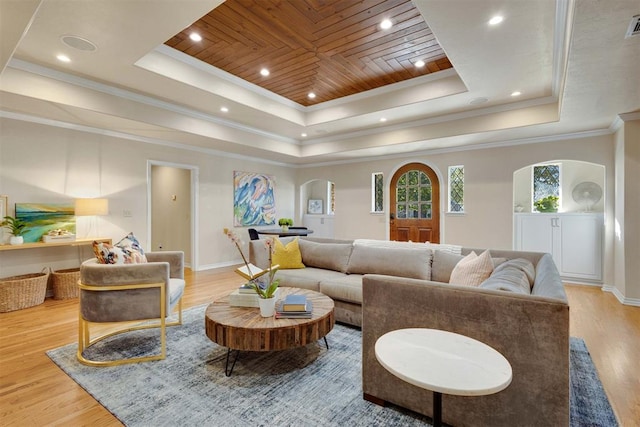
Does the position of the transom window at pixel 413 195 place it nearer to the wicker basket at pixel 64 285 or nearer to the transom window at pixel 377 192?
the transom window at pixel 377 192

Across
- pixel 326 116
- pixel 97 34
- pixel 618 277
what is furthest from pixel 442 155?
pixel 97 34

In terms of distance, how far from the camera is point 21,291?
11.9 feet

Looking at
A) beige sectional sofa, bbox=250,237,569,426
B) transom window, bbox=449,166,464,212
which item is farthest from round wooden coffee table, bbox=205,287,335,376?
transom window, bbox=449,166,464,212

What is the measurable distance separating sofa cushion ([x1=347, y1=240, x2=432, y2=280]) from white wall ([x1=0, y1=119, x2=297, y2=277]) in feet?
11.9

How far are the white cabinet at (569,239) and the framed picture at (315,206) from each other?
15.7 ft

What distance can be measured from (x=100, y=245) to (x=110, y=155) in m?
2.82

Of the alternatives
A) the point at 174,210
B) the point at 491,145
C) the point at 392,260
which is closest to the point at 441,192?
the point at 491,145

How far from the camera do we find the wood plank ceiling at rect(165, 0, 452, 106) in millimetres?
2678

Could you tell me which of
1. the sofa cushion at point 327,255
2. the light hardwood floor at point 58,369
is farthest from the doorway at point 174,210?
the sofa cushion at point 327,255

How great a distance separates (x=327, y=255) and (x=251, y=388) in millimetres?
2022

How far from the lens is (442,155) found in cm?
596

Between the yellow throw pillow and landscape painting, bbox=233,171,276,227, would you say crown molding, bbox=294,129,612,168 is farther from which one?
the yellow throw pillow

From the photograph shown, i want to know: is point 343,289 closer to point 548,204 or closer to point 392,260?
point 392,260

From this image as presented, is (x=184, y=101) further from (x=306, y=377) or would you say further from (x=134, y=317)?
(x=306, y=377)
